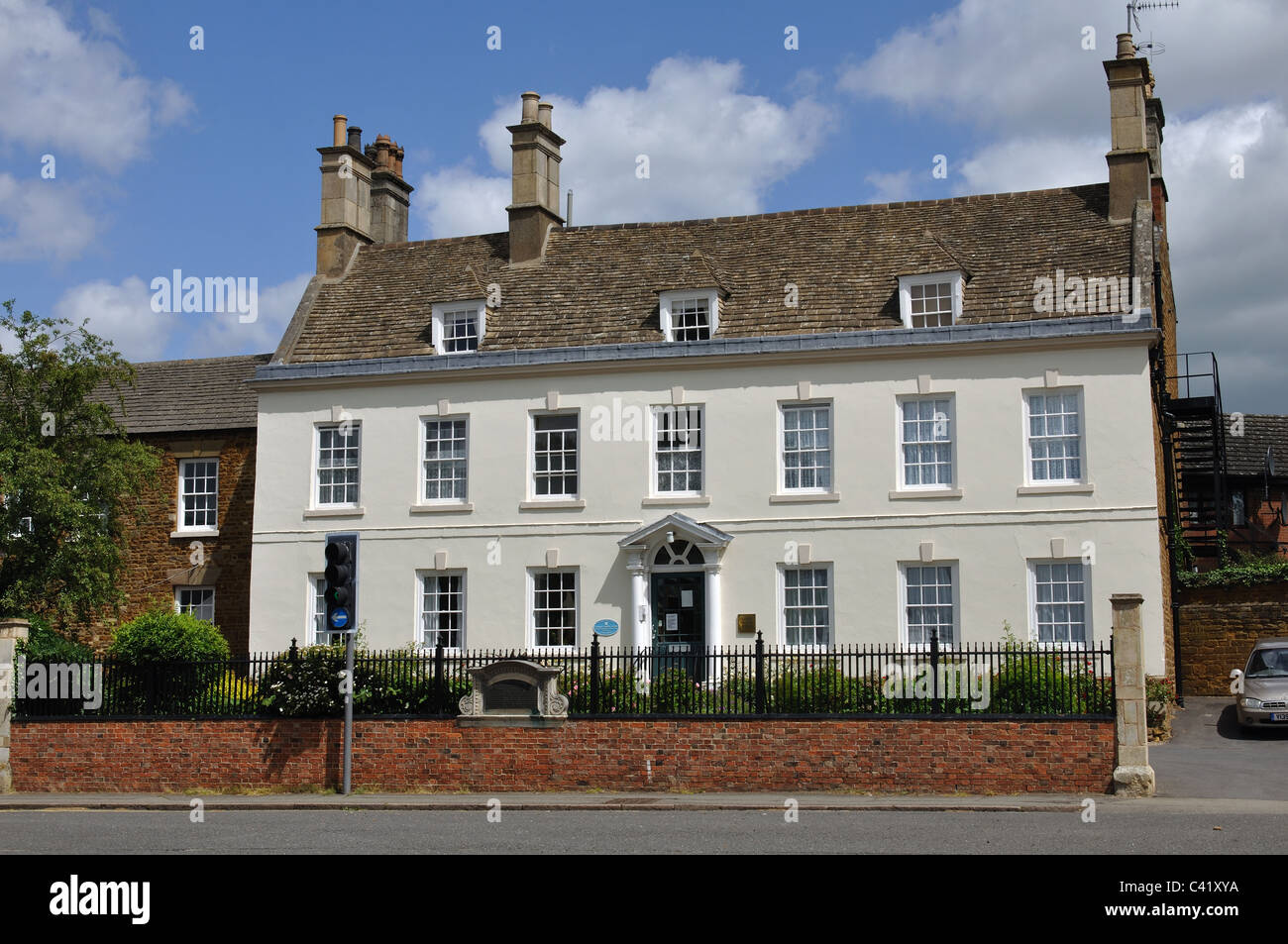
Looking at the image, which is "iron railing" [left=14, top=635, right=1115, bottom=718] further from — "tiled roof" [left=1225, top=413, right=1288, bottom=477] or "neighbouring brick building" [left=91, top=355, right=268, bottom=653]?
"tiled roof" [left=1225, top=413, right=1288, bottom=477]

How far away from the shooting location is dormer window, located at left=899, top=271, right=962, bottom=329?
92.2ft

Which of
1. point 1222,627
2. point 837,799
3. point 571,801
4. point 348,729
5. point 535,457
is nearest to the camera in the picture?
point 837,799

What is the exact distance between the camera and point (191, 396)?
34.8 meters

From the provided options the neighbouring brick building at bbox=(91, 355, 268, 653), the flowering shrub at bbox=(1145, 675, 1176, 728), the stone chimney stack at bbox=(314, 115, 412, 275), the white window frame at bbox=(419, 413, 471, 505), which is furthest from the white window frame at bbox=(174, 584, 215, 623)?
the flowering shrub at bbox=(1145, 675, 1176, 728)

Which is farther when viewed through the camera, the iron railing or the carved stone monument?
the carved stone monument

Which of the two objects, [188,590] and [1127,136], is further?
[188,590]

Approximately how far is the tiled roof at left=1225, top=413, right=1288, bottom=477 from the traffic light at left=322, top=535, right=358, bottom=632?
34118mm

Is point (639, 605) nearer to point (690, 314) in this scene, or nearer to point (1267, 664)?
point (690, 314)

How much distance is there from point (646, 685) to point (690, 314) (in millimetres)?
10815

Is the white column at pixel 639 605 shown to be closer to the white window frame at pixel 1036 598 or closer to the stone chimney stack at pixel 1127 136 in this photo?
the white window frame at pixel 1036 598

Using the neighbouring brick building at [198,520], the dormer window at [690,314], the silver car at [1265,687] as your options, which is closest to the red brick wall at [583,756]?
the silver car at [1265,687]

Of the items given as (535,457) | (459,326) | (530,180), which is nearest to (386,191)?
(530,180)

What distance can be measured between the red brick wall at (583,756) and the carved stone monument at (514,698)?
161mm

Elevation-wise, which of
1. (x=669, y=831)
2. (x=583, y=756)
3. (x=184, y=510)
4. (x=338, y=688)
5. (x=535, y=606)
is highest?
(x=184, y=510)
